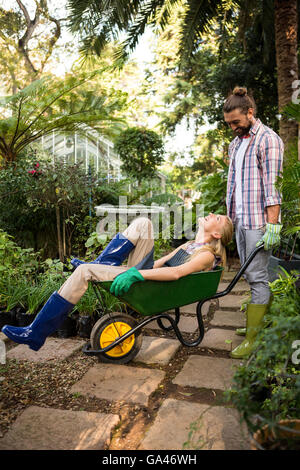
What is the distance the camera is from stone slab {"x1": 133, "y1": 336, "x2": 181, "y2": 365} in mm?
2393

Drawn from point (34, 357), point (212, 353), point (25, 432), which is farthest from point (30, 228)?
point (25, 432)

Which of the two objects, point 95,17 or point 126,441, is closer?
point 126,441

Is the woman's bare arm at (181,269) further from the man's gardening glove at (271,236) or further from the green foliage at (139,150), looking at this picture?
the green foliage at (139,150)

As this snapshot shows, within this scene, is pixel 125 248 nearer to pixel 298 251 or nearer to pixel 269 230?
pixel 269 230

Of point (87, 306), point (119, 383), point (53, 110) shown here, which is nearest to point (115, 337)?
point (119, 383)

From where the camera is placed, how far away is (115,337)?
229cm

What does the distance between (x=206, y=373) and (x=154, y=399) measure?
1.25 ft

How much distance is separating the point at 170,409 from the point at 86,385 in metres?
0.50

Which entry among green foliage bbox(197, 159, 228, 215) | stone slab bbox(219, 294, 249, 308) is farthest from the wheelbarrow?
green foliage bbox(197, 159, 228, 215)

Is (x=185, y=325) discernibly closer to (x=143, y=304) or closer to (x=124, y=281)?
(x=143, y=304)

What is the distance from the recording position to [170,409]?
5.91 ft

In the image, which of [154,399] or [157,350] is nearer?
[154,399]

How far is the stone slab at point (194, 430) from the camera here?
1516mm

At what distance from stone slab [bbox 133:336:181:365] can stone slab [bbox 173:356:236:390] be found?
5.7 inches
